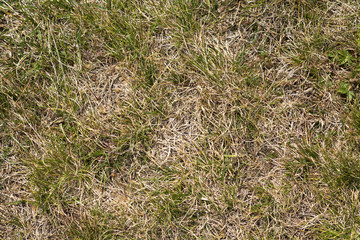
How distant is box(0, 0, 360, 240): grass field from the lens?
9.70 ft

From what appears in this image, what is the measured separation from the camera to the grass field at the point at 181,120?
296 centimetres

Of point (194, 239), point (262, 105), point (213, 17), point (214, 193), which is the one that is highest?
point (213, 17)

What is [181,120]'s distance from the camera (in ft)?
10.3

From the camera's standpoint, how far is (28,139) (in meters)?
3.19

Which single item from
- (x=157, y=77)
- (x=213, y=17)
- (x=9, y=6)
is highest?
(x=9, y=6)

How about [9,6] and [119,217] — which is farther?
[9,6]

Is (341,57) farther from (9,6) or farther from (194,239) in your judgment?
(9,6)

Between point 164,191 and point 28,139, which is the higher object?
point 28,139

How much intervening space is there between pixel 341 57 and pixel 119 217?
213cm

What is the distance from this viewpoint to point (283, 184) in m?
2.96

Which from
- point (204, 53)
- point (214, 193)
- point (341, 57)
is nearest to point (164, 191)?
point (214, 193)

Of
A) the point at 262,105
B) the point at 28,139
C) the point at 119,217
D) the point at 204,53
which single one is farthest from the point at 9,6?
the point at 262,105

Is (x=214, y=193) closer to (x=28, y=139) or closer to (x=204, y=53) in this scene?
(x=204, y=53)

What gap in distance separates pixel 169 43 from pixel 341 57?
1.36 metres
